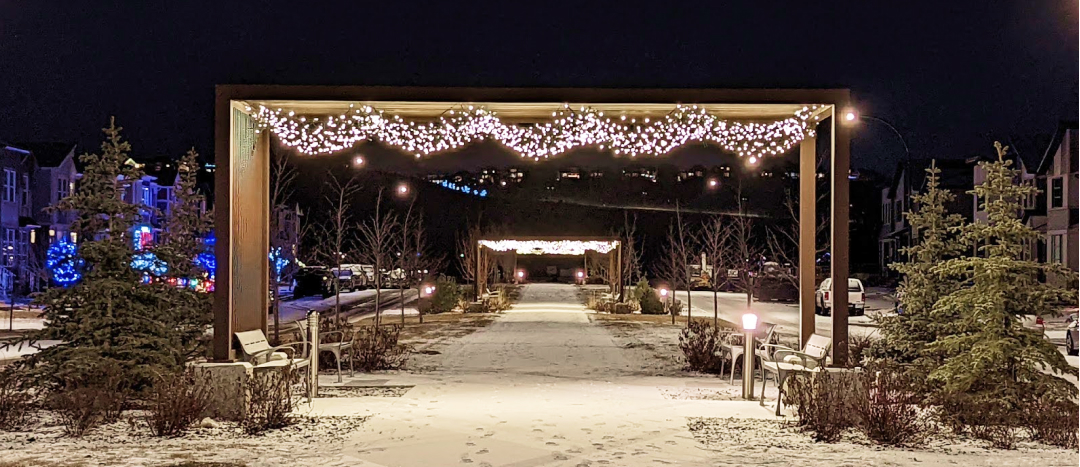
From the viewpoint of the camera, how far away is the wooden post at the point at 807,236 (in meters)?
11.4

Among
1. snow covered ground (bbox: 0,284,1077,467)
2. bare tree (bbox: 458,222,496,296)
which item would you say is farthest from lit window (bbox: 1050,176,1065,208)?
snow covered ground (bbox: 0,284,1077,467)

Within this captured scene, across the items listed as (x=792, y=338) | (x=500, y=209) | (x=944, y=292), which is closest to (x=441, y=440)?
(x=944, y=292)

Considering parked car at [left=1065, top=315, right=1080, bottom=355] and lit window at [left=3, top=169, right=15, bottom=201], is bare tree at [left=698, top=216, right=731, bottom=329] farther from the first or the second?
lit window at [left=3, top=169, right=15, bottom=201]

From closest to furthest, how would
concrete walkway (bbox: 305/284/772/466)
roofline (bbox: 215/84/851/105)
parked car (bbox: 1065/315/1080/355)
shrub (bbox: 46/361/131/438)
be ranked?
concrete walkway (bbox: 305/284/772/466) → shrub (bbox: 46/361/131/438) → roofline (bbox: 215/84/851/105) → parked car (bbox: 1065/315/1080/355)

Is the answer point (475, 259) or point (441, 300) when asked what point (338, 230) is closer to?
point (441, 300)

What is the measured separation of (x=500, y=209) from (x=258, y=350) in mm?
70712

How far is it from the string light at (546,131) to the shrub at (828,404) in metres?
3.18

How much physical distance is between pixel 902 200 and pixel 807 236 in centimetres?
4349

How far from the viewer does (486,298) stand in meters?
33.0

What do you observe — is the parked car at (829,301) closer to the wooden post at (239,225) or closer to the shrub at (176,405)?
the wooden post at (239,225)

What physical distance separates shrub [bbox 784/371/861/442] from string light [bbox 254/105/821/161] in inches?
125

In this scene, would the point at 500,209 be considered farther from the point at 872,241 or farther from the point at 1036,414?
the point at 1036,414

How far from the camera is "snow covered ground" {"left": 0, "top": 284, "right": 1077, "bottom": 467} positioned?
24.5 feet

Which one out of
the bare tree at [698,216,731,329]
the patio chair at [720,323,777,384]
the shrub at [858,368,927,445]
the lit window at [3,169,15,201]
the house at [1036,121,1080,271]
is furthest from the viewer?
the lit window at [3,169,15,201]
